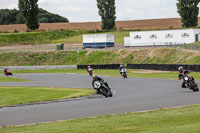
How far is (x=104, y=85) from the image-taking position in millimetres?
23172

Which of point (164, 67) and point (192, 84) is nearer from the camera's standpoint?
point (192, 84)

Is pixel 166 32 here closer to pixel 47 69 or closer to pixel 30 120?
pixel 47 69

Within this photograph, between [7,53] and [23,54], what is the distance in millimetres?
3252

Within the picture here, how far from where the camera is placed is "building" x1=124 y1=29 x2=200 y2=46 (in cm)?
7072

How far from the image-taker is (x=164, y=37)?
74.0 meters

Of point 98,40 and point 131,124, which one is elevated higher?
point 98,40

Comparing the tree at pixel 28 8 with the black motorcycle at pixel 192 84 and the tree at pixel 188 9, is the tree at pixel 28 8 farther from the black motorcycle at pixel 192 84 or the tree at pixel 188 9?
the black motorcycle at pixel 192 84

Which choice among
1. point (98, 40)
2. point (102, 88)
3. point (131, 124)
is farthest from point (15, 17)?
point (131, 124)

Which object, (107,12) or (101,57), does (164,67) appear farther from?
(107,12)

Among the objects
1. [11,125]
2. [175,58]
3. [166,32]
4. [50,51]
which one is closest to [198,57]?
[175,58]

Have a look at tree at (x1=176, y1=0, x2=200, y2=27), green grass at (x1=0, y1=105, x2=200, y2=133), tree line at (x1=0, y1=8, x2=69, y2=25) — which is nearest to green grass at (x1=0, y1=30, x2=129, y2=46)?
tree at (x1=176, y1=0, x2=200, y2=27)

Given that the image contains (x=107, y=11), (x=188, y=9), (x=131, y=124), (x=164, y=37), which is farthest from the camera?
(x=107, y=11)

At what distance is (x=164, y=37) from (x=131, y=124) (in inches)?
2466

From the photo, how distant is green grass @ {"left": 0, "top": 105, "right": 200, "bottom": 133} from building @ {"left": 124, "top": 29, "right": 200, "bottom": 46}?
178 ft
